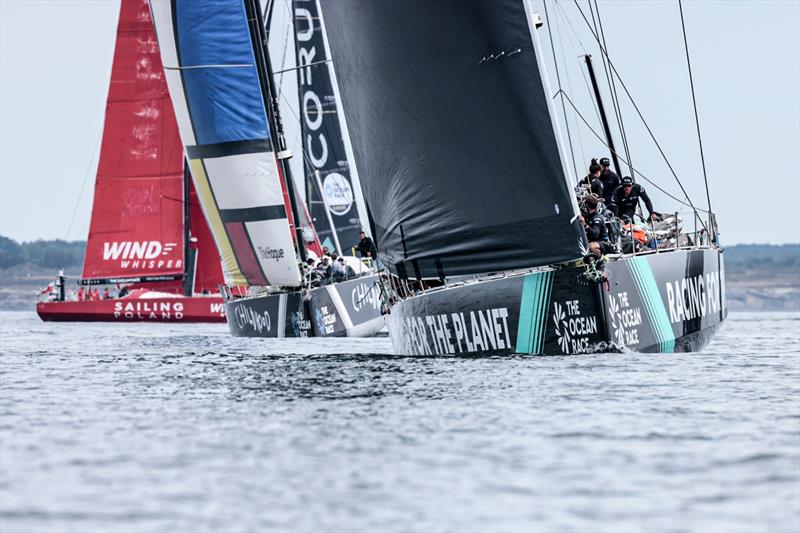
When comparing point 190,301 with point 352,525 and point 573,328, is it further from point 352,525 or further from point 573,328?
point 352,525

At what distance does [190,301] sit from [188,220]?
334 centimetres

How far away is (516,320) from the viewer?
42.8 ft

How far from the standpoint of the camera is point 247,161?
23.8m

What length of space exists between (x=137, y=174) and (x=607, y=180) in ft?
91.8

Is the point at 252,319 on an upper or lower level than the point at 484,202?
lower

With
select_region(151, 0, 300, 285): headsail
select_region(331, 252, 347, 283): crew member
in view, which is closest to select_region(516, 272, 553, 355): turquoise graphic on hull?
select_region(151, 0, 300, 285): headsail

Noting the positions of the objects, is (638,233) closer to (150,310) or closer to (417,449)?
(417,449)

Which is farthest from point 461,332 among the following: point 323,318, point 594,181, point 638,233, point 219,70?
point 219,70

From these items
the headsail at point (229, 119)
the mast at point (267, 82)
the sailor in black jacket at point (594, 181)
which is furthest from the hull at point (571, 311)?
the mast at point (267, 82)

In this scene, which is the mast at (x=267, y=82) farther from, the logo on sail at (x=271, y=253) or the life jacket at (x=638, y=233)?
the life jacket at (x=638, y=233)

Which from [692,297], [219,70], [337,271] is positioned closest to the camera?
[692,297]

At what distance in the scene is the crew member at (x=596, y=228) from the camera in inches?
515

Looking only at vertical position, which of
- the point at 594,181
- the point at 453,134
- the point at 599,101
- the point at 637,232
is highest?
the point at 599,101

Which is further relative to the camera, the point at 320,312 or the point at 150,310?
the point at 150,310
